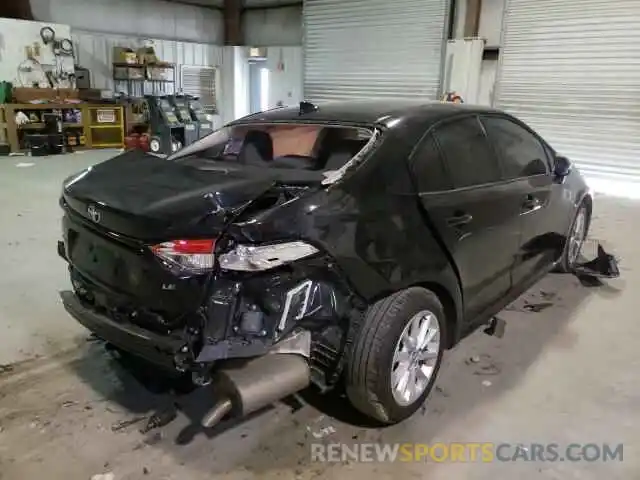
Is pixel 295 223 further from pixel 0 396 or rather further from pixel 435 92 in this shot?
pixel 435 92

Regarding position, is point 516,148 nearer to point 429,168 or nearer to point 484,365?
point 429,168

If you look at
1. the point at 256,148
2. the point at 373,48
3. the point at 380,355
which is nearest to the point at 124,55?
the point at 373,48

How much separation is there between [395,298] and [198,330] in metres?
0.74

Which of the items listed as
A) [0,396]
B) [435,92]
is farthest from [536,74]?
[0,396]

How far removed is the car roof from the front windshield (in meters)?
0.06

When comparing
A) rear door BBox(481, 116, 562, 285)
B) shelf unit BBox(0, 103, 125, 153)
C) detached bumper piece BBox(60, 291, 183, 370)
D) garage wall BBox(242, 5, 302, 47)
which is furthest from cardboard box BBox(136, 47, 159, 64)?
detached bumper piece BBox(60, 291, 183, 370)

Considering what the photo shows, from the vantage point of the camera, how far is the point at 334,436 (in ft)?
6.82

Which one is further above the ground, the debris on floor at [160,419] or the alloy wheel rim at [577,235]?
the alloy wheel rim at [577,235]

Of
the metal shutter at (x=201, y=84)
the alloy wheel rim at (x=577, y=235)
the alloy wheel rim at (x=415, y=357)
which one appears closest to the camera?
the alloy wheel rim at (x=415, y=357)

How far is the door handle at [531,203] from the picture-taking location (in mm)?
2828

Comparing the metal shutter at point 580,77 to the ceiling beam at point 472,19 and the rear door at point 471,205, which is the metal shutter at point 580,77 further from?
the rear door at point 471,205

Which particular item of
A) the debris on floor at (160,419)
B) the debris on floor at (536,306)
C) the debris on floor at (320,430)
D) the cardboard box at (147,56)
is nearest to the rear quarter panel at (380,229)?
the debris on floor at (320,430)

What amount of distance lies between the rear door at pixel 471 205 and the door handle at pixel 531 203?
12 centimetres

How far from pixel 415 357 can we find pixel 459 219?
62 cm
